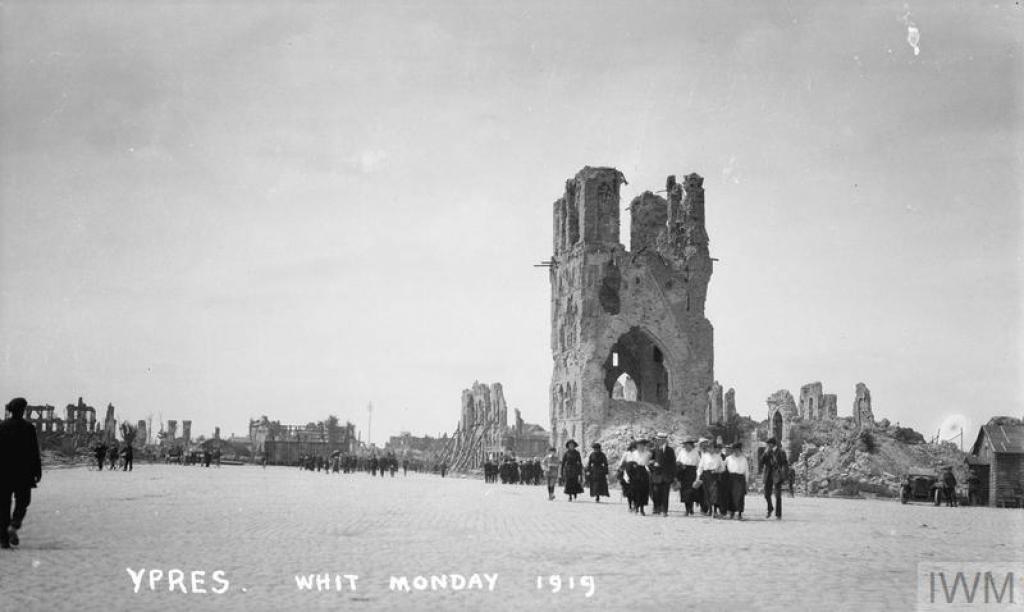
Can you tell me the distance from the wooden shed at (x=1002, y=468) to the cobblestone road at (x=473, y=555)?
9041 millimetres

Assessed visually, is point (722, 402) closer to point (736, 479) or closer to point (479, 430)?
point (479, 430)

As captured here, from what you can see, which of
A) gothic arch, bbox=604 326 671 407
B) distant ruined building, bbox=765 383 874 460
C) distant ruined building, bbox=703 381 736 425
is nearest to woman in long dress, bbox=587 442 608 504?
gothic arch, bbox=604 326 671 407

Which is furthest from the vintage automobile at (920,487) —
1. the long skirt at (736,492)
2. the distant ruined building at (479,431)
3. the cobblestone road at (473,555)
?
the distant ruined building at (479,431)

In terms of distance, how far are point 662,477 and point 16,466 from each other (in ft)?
38.3

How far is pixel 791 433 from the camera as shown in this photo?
39.6 m

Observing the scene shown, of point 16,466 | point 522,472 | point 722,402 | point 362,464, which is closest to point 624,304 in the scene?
point 522,472

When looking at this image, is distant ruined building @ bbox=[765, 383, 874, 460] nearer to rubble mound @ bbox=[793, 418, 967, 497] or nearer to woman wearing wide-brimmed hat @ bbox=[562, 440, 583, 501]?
rubble mound @ bbox=[793, 418, 967, 497]

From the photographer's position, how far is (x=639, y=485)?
18703mm

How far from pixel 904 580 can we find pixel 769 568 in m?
1.23

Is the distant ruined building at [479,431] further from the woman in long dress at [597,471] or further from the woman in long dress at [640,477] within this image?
the woman in long dress at [640,477]

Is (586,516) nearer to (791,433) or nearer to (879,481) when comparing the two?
(879,481)

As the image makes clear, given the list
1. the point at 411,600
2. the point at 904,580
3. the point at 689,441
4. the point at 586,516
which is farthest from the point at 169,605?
the point at 689,441

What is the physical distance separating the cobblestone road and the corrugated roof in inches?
363

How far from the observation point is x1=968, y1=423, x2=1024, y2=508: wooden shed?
26062 mm
